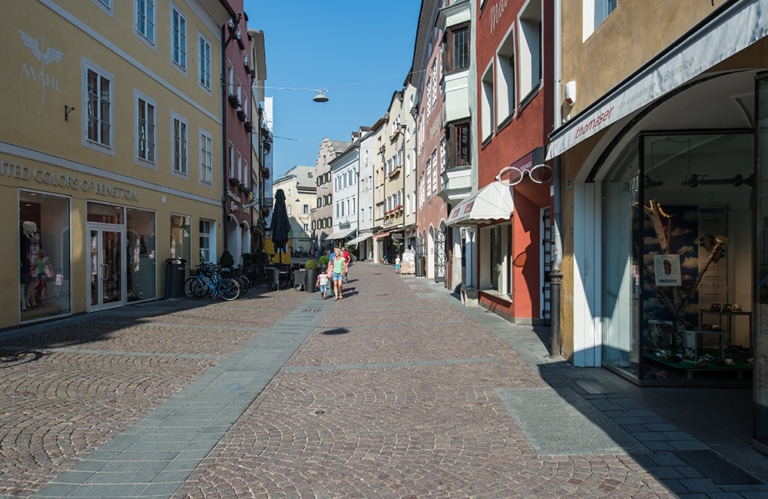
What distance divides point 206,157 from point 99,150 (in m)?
7.37

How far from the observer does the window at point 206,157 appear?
63.4 feet

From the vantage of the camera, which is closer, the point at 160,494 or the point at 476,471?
the point at 160,494

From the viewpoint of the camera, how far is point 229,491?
3.64m

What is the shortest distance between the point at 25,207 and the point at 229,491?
29.8ft

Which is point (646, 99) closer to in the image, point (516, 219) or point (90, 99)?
point (516, 219)

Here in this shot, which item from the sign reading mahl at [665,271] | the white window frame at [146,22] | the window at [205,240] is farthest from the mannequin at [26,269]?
the sign reading mahl at [665,271]

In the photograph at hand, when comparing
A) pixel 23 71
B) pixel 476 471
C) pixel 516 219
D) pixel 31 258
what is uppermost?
pixel 23 71

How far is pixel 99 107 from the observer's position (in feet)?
41.7

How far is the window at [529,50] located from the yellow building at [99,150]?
355 inches

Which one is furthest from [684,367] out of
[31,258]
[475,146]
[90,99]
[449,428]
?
[90,99]

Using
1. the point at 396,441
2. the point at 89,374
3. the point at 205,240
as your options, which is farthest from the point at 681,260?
the point at 205,240

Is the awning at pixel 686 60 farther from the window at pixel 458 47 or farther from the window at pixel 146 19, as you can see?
the window at pixel 146 19

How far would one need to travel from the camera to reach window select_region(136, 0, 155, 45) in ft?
47.8

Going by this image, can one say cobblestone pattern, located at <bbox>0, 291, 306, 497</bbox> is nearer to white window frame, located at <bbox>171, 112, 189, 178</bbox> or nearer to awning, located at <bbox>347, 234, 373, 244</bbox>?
white window frame, located at <bbox>171, 112, 189, 178</bbox>
